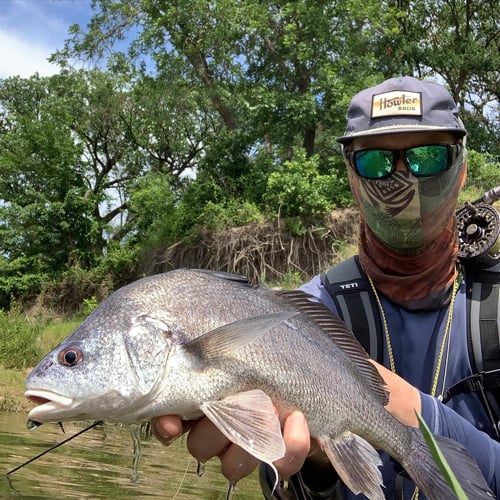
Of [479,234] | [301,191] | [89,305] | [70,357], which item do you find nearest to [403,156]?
[479,234]

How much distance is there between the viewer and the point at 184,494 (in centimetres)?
525

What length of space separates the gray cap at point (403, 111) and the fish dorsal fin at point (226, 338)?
3.77ft

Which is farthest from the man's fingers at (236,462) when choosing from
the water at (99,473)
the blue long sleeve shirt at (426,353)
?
the water at (99,473)

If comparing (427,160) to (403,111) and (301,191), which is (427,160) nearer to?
(403,111)

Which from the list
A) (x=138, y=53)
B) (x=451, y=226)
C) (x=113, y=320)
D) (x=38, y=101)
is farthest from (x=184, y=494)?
(x=38, y=101)

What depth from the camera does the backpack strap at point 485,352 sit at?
7.47 ft

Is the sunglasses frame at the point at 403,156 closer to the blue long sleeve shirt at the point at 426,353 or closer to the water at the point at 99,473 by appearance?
the blue long sleeve shirt at the point at 426,353

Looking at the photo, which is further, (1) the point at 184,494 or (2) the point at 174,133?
(2) the point at 174,133

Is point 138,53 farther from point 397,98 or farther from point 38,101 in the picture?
point 397,98

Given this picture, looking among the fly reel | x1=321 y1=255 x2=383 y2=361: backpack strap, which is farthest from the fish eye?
the fly reel

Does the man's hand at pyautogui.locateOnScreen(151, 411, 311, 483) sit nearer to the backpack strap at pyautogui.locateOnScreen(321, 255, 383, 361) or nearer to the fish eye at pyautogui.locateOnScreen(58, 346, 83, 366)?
the fish eye at pyautogui.locateOnScreen(58, 346, 83, 366)

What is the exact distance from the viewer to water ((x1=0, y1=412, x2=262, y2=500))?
16.2 ft

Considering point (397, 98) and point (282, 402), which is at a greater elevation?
point (397, 98)

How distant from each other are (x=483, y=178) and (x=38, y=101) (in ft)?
76.6
